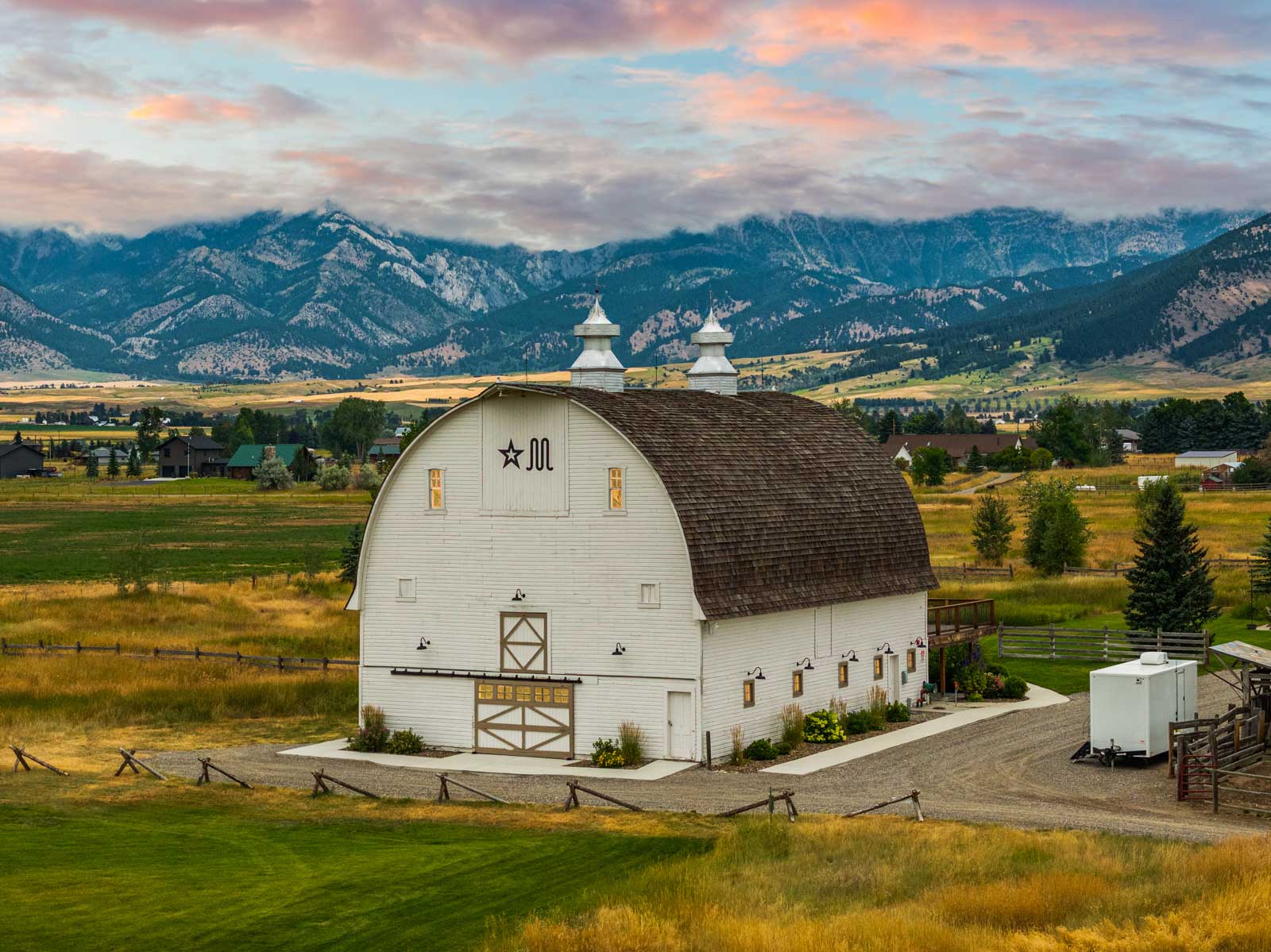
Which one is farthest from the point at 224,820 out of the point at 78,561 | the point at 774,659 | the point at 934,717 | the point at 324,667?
the point at 78,561

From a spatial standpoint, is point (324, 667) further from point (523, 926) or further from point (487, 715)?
point (523, 926)

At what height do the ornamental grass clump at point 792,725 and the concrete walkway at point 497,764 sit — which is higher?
the ornamental grass clump at point 792,725

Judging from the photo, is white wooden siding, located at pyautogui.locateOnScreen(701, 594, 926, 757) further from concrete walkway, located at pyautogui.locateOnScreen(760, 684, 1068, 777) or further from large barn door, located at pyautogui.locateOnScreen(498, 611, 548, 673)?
large barn door, located at pyautogui.locateOnScreen(498, 611, 548, 673)

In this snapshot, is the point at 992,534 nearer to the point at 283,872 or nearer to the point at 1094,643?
the point at 1094,643

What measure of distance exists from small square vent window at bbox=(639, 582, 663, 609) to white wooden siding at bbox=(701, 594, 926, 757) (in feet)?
4.79

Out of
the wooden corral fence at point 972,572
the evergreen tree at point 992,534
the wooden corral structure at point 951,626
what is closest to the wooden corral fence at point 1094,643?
the wooden corral structure at point 951,626

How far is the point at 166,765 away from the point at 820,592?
16.2 meters

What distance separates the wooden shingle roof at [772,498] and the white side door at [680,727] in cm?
219

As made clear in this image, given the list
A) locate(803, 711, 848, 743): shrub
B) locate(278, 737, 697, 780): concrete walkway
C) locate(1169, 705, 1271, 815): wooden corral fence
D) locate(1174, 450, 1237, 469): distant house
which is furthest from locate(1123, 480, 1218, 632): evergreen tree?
locate(1174, 450, 1237, 469): distant house

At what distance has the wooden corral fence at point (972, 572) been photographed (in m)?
75.3

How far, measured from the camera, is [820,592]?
1577 inches

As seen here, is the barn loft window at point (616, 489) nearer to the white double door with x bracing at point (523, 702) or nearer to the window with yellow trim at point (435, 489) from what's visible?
the white double door with x bracing at point (523, 702)

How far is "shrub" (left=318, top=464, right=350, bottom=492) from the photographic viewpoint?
508 ft

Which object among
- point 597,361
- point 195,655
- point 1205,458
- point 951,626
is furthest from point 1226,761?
point 1205,458
